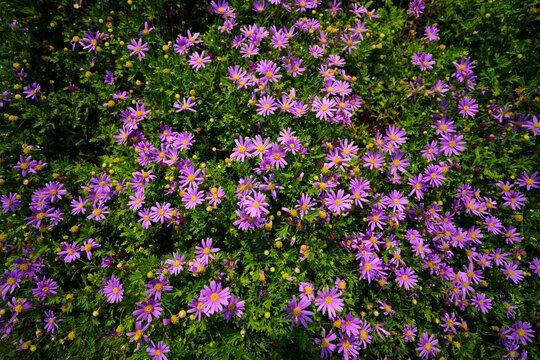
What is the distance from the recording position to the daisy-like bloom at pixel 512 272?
335 centimetres

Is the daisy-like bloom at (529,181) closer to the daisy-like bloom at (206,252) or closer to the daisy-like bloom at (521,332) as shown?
the daisy-like bloom at (521,332)

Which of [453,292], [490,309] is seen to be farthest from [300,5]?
[490,309]

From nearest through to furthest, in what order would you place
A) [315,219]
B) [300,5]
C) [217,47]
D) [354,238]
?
[315,219] → [354,238] → [217,47] → [300,5]

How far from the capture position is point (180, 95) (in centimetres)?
351

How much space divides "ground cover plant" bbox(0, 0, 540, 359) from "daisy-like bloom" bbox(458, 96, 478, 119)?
28 mm

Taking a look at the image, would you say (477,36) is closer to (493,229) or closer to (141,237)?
(493,229)

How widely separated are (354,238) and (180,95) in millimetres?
2935

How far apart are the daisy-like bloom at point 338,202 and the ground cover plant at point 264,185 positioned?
3cm

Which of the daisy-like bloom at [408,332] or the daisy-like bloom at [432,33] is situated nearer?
the daisy-like bloom at [408,332]

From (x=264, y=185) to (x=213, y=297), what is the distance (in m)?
1.29

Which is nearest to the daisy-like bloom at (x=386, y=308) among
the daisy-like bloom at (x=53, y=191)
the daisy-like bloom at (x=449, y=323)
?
the daisy-like bloom at (x=449, y=323)

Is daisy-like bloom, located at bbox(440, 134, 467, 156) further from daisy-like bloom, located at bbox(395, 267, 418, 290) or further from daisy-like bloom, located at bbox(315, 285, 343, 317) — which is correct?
daisy-like bloom, located at bbox(315, 285, 343, 317)

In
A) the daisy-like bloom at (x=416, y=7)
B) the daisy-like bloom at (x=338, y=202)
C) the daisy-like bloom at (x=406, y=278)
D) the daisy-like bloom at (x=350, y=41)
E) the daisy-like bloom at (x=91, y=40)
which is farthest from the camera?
the daisy-like bloom at (x=416, y=7)

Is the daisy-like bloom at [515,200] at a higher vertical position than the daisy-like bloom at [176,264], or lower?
higher
